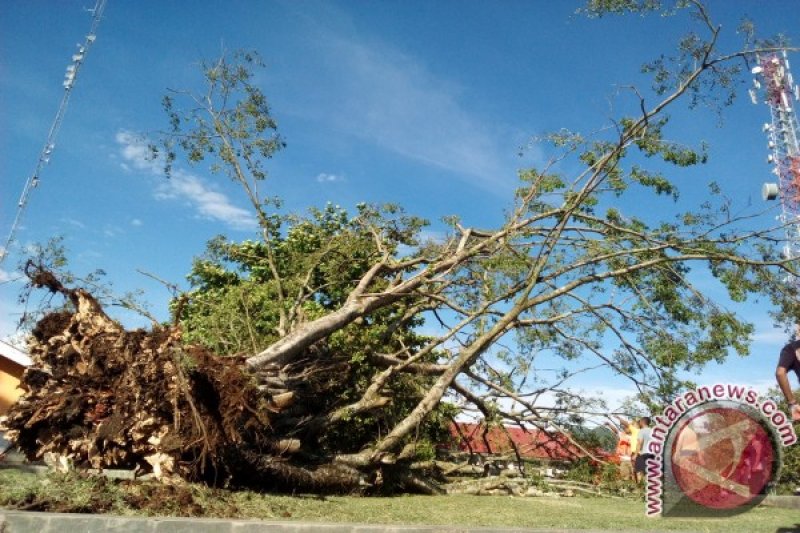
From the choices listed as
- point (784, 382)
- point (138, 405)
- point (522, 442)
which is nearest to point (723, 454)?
point (784, 382)

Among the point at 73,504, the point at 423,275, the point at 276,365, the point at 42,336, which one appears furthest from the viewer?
the point at 423,275

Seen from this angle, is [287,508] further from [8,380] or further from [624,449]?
[8,380]

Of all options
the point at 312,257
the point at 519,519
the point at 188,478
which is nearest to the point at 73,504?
the point at 188,478

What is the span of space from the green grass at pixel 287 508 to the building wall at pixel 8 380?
8.28 metres

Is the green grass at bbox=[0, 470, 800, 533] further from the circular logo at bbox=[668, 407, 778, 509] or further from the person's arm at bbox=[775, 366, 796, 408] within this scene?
the person's arm at bbox=[775, 366, 796, 408]

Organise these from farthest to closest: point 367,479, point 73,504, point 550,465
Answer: point 550,465 < point 367,479 < point 73,504

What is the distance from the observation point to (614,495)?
34.2ft

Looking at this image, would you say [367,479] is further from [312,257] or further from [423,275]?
[312,257]

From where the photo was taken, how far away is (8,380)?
41.4ft

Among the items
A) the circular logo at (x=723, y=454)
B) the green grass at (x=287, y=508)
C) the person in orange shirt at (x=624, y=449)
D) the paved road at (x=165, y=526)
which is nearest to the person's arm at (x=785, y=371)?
the circular logo at (x=723, y=454)

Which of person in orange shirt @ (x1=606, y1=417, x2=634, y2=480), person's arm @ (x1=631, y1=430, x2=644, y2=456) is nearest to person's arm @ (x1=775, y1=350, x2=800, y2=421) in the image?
person's arm @ (x1=631, y1=430, x2=644, y2=456)

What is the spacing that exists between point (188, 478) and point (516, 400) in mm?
6302

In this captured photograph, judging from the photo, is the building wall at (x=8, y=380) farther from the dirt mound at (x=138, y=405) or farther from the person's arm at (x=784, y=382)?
the person's arm at (x=784, y=382)

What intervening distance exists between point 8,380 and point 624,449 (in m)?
12.6
